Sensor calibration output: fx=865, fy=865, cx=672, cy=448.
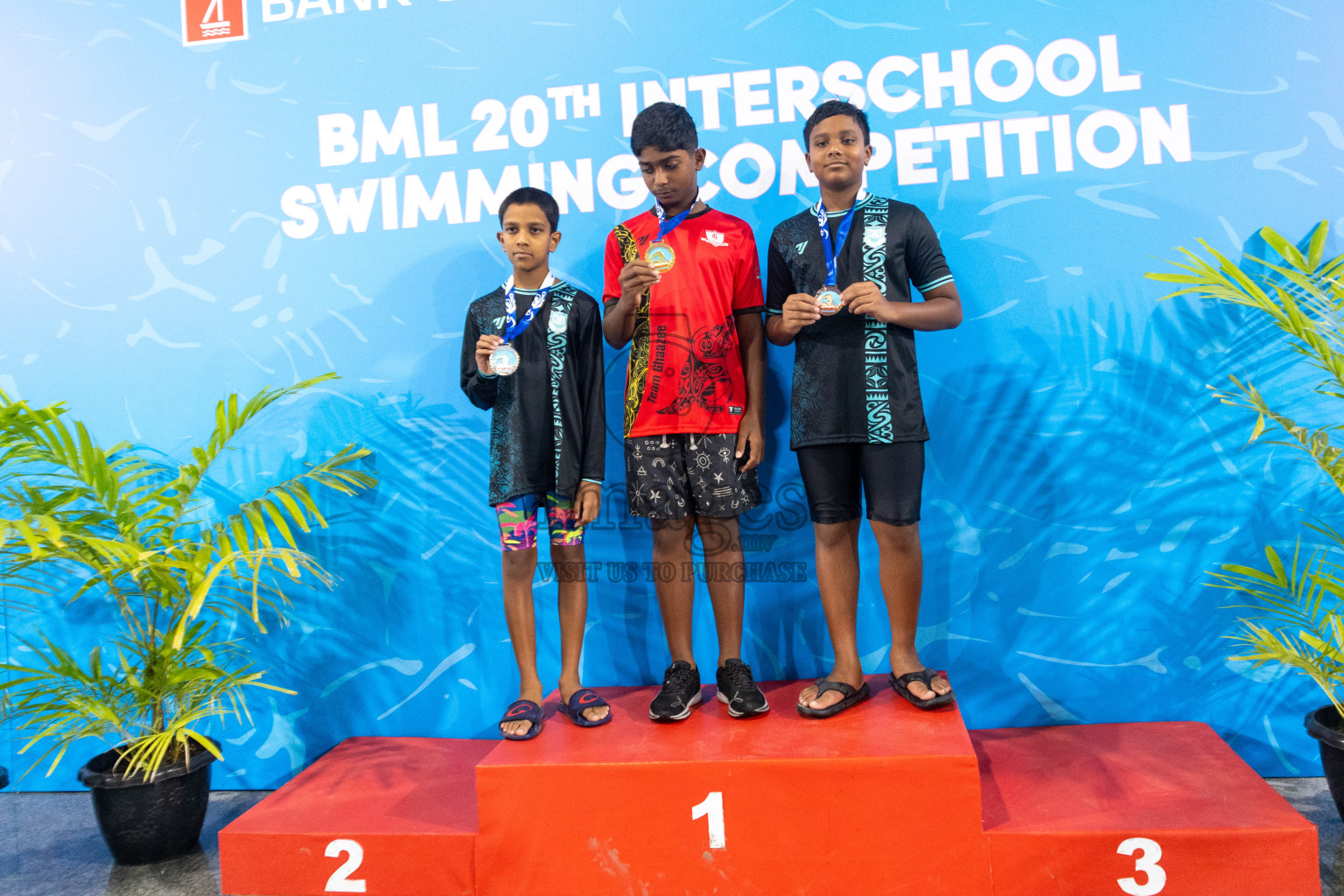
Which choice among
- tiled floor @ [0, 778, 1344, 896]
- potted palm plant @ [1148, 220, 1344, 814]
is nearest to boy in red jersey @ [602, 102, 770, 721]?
potted palm plant @ [1148, 220, 1344, 814]

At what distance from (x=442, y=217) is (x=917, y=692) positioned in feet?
7.38

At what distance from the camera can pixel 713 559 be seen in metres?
2.54

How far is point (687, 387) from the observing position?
246 centimetres

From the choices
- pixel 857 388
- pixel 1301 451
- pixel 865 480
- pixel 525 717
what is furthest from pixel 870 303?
pixel 1301 451

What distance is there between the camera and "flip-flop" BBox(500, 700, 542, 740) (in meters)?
2.39

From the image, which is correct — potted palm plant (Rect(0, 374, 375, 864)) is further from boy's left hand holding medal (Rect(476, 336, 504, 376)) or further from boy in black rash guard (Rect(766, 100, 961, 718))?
boy in black rash guard (Rect(766, 100, 961, 718))

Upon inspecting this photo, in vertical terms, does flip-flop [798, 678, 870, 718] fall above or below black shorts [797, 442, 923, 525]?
below

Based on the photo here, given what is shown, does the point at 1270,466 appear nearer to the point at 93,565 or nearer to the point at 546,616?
the point at 546,616

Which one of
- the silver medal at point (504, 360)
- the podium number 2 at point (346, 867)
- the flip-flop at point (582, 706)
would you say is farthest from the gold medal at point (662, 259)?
the podium number 2 at point (346, 867)

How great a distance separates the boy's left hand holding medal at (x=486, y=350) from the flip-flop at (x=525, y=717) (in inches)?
37.5

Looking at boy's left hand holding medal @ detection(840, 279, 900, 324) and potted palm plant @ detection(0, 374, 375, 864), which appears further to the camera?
potted palm plant @ detection(0, 374, 375, 864)

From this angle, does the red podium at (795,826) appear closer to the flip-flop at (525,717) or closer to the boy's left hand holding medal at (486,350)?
A: the flip-flop at (525,717)

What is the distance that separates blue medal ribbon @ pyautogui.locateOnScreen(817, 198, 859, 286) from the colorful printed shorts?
1001 millimetres

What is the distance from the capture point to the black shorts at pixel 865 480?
93.4 inches
